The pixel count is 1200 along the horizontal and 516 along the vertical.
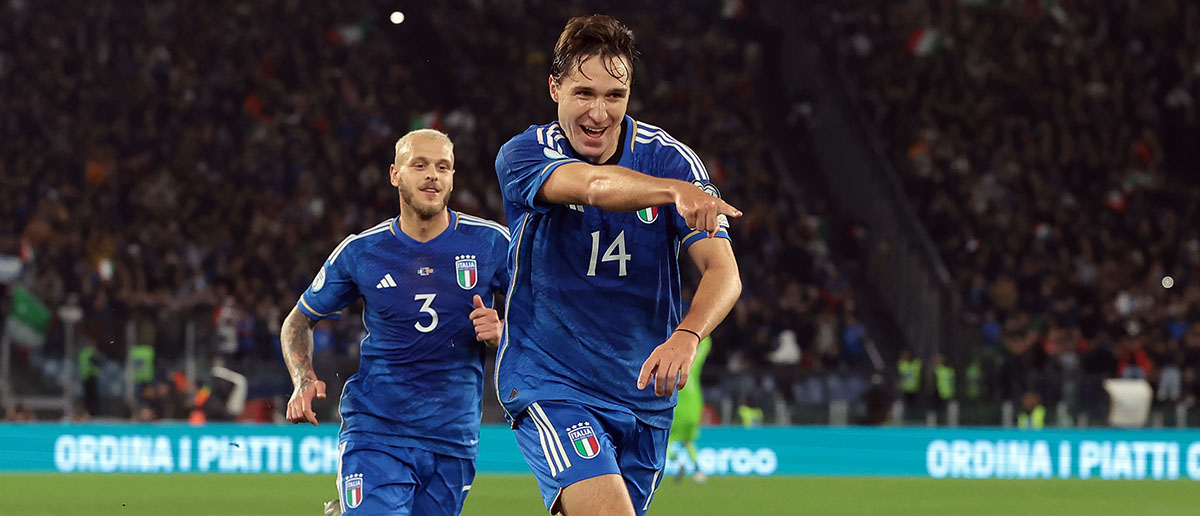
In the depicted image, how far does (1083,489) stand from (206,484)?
8982 mm

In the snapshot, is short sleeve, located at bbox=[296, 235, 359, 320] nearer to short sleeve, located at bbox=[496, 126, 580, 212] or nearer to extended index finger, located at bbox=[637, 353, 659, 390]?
short sleeve, located at bbox=[496, 126, 580, 212]

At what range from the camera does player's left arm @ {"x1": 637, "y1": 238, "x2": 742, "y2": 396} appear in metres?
4.43

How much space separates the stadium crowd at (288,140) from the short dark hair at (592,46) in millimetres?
13410

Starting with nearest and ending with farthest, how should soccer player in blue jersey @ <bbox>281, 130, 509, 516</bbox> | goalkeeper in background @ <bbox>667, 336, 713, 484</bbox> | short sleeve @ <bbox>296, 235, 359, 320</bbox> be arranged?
soccer player in blue jersey @ <bbox>281, 130, 509, 516</bbox> < short sleeve @ <bbox>296, 235, 359, 320</bbox> < goalkeeper in background @ <bbox>667, 336, 713, 484</bbox>

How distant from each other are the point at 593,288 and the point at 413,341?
2076mm

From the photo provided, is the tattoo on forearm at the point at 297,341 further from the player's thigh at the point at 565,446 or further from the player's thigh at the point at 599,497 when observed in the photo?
the player's thigh at the point at 599,497

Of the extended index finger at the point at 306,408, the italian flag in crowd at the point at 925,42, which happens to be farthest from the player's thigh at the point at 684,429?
the italian flag in crowd at the point at 925,42

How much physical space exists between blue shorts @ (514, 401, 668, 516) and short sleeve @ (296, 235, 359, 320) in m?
2.19

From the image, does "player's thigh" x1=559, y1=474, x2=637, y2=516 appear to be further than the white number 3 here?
No

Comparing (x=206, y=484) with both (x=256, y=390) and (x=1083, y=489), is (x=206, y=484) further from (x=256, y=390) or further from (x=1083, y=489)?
(x=1083, y=489)

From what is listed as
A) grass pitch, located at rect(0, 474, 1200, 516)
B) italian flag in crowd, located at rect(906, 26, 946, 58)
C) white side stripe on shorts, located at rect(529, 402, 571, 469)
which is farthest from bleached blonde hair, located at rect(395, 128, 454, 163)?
italian flag in crowd, located at rect(906, 26, 946, 58)

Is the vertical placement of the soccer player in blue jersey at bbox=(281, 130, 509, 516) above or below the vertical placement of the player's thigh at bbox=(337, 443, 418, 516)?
above

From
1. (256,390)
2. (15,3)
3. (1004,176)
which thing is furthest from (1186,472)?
(15,3)

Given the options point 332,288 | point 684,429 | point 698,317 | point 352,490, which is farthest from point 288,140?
point 698,317
